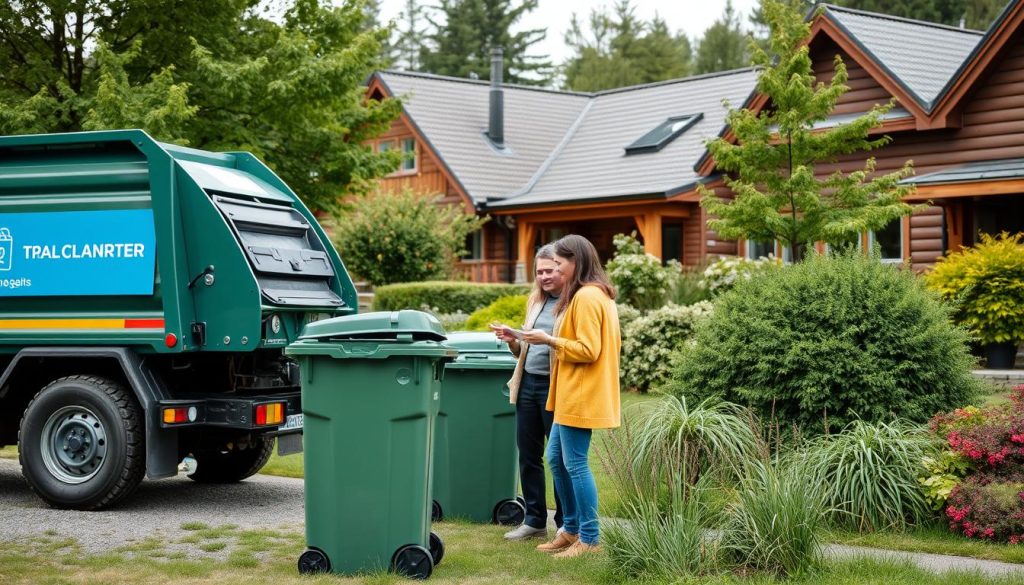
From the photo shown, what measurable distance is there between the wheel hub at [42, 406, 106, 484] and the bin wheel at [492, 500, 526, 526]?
2793mm

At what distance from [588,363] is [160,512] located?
3613 mm

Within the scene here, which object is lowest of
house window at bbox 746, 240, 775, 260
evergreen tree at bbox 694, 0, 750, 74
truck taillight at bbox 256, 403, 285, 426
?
truck taillight at bbox 256, 403, 285, 426

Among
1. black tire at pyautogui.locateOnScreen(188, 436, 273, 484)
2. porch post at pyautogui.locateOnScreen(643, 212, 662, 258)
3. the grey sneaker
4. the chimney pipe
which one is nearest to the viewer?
the grey sneaker

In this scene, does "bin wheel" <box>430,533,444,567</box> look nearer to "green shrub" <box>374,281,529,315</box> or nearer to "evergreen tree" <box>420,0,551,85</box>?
"green shrub" <box>374,281,529,315</box>

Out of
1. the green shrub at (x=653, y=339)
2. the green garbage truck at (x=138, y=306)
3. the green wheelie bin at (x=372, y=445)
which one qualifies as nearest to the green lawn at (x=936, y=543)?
the green wheelie bin at (x=372, y=445)

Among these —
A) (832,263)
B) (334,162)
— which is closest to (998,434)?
(832,263)

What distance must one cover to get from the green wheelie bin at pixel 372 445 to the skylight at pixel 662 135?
2538cm

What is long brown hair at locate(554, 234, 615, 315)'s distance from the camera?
23.2ft

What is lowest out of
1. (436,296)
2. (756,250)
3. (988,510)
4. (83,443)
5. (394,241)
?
(988,510)

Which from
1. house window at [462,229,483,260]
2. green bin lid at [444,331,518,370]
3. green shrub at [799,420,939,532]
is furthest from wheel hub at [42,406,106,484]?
house window at [462,229,483,260]

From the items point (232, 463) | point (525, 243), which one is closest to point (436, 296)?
point (525, 243)

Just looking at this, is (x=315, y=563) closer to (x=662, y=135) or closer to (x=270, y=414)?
(x=270, y=414)

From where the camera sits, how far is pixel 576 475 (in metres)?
7.01

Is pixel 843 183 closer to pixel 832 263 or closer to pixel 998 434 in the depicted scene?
pixel 832 263
